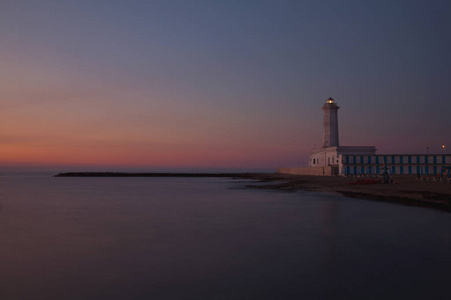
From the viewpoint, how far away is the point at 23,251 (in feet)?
48.2

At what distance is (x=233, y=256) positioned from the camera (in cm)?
1348

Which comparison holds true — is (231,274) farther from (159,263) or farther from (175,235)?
(175,235)

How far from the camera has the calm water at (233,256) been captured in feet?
31.8

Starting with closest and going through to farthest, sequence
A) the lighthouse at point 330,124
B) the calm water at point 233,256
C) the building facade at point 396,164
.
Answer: the calm water at point 233,256, the building facade at point 396,164, the lighthouse at point 330,124

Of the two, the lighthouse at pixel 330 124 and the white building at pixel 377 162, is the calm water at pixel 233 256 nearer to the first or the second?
the white building at pixel 377 162

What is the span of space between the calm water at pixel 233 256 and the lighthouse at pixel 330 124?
62.6 metres

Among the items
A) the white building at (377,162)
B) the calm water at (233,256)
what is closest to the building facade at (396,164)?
the white building at (377,162)

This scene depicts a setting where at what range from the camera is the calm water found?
968 centimetres

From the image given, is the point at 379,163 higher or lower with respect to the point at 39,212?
higher

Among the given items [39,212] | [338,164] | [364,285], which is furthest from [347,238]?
[338,164]

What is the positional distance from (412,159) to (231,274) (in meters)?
69.2

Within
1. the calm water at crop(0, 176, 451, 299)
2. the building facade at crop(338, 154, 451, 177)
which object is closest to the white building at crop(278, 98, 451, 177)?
the building facade at crop(338, 154, 451, 177)

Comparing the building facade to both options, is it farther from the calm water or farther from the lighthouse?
the calm water

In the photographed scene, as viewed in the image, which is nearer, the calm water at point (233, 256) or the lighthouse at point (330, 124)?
the calm water at point (233, 256)
